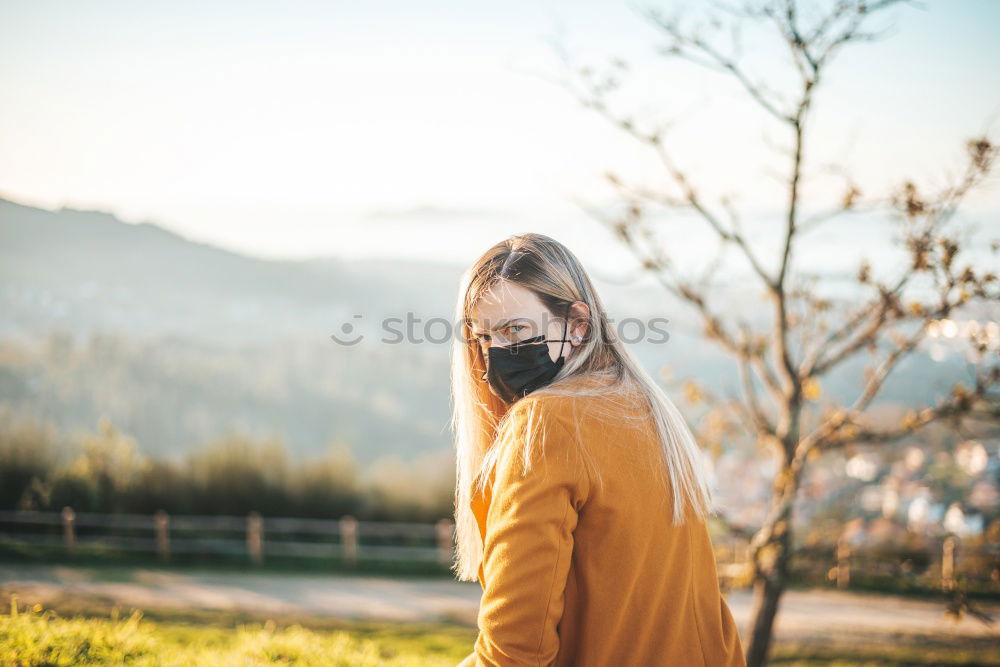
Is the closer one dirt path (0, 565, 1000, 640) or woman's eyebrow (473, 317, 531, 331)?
woman's eyebrow (473, 317, 531, 331)

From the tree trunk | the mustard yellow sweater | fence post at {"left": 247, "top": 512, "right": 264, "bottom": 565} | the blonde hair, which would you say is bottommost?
fence post at {"left": 247, "top": 512, "right": 264, "bottom": 565}

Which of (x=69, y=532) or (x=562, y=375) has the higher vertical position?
(x=562, y=375)

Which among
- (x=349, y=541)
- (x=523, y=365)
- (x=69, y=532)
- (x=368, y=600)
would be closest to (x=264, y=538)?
(x=349, y=541)

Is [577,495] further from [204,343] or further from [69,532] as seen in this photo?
[204,343]

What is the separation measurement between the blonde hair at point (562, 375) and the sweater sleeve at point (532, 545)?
0.07 m

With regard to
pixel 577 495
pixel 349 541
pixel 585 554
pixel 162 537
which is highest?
pixel 577 495

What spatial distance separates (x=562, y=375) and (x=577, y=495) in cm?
34

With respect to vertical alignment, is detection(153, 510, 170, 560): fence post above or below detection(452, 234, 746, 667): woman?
below

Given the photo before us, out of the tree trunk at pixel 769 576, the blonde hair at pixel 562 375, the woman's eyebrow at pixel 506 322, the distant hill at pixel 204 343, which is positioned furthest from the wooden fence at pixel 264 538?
the woman's eyebrow at pixel 506 322

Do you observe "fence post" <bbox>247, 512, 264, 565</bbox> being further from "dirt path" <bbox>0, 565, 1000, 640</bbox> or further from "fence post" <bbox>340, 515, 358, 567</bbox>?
"fence post" <bbox>340, 515, 358, 567</bbox>

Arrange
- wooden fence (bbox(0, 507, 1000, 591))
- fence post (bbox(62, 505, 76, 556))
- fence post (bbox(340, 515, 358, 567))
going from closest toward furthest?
Result: fence post (bbox(62, 505, 76, 556)) < wooden fence (bbox(0, 507, 1000, 591)) < fence post (bbox(340, 515, 358, 567))

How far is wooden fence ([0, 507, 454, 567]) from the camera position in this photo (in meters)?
11.2

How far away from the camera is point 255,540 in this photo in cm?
1185

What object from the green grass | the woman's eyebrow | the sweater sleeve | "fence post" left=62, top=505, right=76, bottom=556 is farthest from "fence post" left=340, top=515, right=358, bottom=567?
the sweater sleeve
